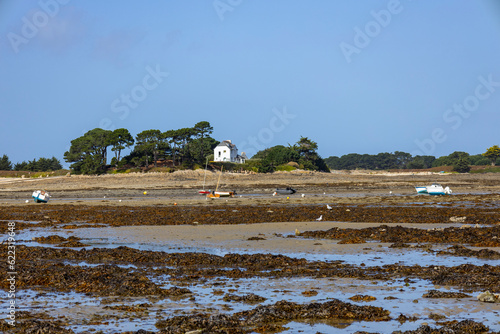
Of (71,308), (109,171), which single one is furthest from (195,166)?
(71,308)

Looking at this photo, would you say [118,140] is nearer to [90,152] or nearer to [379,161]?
[90,152]

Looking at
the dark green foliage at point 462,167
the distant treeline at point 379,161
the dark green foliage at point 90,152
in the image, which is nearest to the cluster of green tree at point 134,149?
the dark green foliage at point 90,152

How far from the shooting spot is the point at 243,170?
83.2 m

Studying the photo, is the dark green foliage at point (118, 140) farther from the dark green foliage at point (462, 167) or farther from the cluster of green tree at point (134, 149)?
the dark green foliage at point (462, 167)

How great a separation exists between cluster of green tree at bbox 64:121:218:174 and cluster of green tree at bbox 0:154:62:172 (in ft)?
35.4

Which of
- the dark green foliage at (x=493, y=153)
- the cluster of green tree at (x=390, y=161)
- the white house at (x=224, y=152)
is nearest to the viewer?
the white house at (x=224, y=152)

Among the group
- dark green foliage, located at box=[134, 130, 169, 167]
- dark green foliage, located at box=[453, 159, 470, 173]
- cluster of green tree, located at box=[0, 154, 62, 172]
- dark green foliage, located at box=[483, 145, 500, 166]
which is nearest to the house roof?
dark green foliage, located at box=[134, 130, 169, 167]

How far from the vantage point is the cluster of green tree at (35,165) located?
91188 mm

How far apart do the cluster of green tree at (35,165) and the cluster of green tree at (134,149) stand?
10.8 m

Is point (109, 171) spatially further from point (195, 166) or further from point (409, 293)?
point (409, 293)

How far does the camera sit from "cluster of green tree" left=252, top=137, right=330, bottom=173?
85525mm

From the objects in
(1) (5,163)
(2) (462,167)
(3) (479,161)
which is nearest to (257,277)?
(1) (5,163)

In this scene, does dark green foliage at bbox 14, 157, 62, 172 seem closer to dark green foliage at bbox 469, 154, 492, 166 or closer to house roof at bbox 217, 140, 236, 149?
house roof at bbox 217, 140, 236, 149

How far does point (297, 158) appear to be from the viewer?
9250 centimetres
